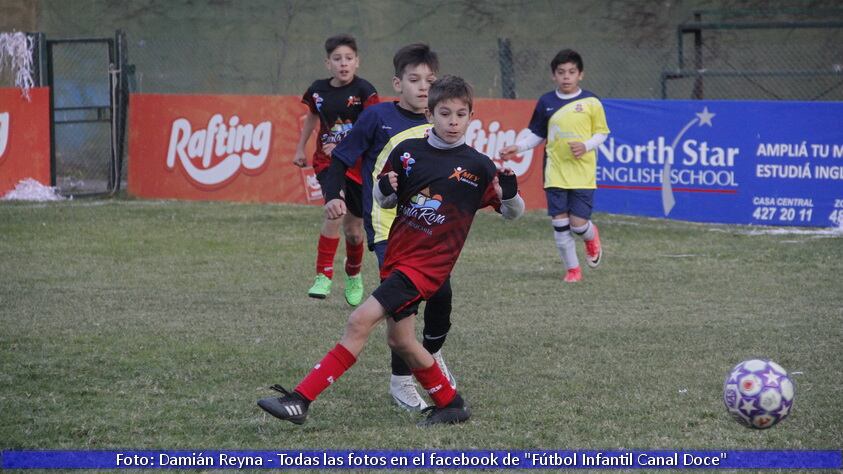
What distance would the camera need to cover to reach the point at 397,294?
530 cm

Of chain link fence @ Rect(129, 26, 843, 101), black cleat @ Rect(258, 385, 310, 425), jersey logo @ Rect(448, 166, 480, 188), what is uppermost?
chain link fence @ Rect(129, 26, 843, 101)

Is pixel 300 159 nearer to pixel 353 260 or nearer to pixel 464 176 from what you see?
pixel 353 260

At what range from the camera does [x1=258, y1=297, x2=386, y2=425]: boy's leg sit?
521 centimetres

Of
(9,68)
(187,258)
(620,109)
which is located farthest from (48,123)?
(620,109)

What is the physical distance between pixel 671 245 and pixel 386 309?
7238mm

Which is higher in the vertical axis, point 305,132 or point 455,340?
point 305,132

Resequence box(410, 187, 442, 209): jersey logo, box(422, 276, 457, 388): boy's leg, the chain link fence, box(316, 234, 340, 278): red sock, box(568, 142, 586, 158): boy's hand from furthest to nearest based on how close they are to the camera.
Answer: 1. the chain link fence
2. box(568, 142, 586, 158): boy's hand
3. box(316, 234, 340, 278): red sock
4. box(422, 276, 457, 388): boy's leg
5. box(410, 187, 442, 209): jersey logo

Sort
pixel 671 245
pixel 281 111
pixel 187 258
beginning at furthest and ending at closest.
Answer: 1. pixel 281 111
2. pixel 671 245
3. pixel 187 258

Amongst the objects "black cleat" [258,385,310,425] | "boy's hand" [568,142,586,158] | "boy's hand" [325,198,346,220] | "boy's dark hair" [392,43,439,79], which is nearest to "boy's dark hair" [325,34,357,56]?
"boy's hand" [568,142,586,158]

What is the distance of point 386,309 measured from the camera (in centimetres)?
530

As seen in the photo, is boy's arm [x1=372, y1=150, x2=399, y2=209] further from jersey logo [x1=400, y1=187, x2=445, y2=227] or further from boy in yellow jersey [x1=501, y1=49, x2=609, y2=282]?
boy in yellow jersey [x1=501, y1=49, x2=609, y2=282]

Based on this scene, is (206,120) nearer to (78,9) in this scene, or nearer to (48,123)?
(48,123)

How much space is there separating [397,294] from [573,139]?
533cm

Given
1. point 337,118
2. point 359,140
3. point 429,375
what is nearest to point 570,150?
point 337,118
